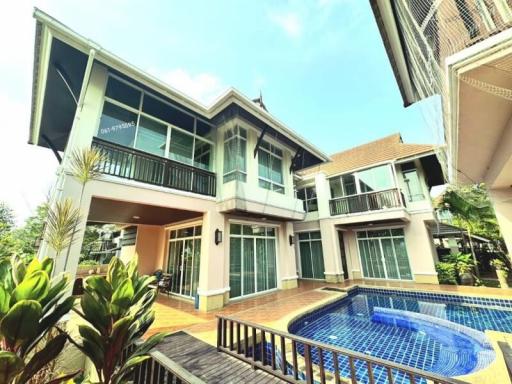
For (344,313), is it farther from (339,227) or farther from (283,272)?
(339,227)

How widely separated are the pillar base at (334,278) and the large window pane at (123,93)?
42.4ft

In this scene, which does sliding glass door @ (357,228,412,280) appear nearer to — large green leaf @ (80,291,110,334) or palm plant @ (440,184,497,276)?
palm plant @ (440,184,497,276)

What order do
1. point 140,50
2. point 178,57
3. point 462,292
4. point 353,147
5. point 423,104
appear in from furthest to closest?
point 353,147 < point 462,292 < point 178,57 < point 140,50 < point 423,104

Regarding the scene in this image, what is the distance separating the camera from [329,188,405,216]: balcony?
11.6 m

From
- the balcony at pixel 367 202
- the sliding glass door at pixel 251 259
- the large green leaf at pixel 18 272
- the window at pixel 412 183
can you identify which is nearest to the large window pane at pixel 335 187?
the balcony at pixel 367 202

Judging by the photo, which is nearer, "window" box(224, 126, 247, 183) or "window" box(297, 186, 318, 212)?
"window" box(224, 126, 247, 183)

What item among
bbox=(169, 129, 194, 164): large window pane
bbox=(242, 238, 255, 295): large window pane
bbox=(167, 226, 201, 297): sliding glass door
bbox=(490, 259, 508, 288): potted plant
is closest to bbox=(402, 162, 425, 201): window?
bbox=(490, 259, 508, 288): potted plant

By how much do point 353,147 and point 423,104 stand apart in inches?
582

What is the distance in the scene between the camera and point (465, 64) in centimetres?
172

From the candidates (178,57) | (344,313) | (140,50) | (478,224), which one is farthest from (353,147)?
(140,50)

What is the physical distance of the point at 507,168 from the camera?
3.28 meters

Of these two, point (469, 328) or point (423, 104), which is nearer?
point (423, 104)

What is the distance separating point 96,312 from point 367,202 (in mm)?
13248

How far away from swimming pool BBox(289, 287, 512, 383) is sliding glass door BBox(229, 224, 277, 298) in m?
2.94
